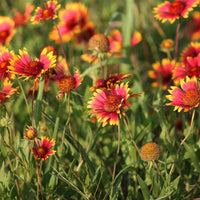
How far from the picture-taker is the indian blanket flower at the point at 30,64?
1.06 m

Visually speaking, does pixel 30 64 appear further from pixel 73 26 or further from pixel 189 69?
pixel 73 26

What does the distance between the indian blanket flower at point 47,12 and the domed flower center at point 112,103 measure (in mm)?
533

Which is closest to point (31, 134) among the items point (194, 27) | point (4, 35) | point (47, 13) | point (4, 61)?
point (4, 61)

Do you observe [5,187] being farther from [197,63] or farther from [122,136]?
[197,63]

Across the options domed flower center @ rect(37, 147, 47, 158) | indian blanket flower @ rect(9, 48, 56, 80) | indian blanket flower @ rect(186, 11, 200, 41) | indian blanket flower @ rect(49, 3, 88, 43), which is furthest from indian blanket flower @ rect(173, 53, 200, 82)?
indian blanket flower @ rect(186, 11, 200, 41)

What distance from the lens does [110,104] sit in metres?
1.06

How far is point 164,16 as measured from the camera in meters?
1.48

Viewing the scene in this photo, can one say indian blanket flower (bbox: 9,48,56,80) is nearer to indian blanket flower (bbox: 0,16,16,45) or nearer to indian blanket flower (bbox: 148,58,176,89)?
indian blanket flower (bbox: 148,58,176,89)

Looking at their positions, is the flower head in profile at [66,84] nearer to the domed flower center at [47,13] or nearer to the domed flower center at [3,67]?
the domed flower center at [3,67]

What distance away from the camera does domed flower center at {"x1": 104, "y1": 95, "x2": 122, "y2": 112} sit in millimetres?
1057

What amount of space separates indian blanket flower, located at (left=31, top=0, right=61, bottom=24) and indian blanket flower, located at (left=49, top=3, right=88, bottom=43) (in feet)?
2.41

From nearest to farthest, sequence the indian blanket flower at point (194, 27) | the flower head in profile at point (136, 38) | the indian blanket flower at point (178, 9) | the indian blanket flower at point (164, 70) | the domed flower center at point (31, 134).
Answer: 1. the domed flower center at point (31, 134)
2. the indian blanket flower at point (178, 9)
3. the indian blanket flower at point (164, 70)
4. the flower head in profile at point (136, 38)
5. the indian blanket flower at point (194, 27)

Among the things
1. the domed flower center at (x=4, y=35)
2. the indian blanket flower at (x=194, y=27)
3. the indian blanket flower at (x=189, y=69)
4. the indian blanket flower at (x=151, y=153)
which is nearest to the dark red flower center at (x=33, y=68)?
the indian blanket flower at (x=151, y=153)

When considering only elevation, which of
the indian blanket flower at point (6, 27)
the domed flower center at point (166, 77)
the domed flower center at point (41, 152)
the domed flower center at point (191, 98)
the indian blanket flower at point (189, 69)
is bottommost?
the domed flower center at point (41, 152)
